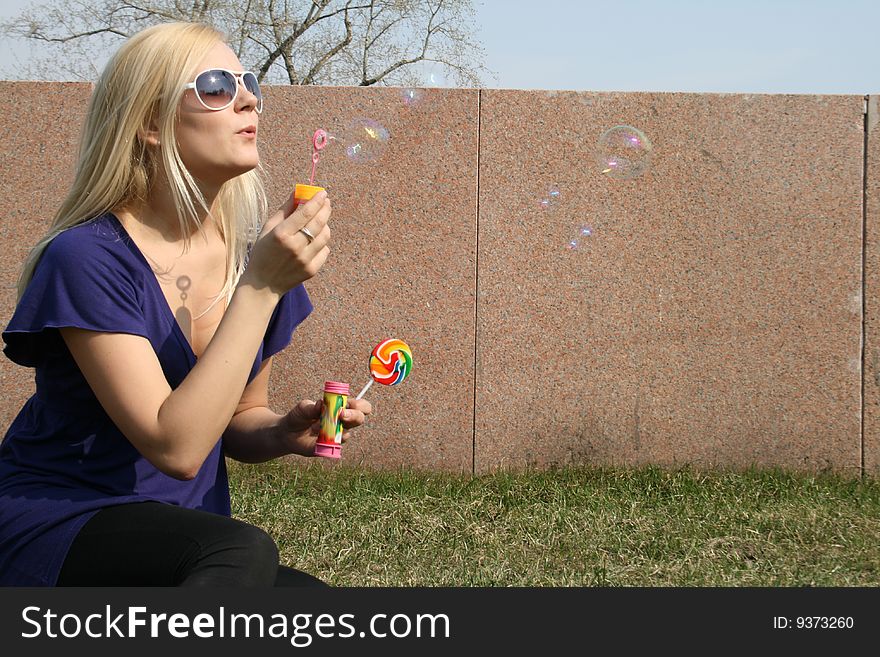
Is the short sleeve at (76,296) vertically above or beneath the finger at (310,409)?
above

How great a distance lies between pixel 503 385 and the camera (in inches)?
204

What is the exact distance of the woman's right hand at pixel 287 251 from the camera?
1.78 m

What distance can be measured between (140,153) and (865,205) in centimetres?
429

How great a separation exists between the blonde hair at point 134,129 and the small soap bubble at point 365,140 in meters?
3.19

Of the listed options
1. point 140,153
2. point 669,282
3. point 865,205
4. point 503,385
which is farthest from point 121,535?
point 865,205

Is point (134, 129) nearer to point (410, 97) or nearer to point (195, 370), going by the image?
point (195, 370)

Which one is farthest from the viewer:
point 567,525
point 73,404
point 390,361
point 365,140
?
point 365,140

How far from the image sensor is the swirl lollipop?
2492 millimetres

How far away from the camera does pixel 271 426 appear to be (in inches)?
85.7

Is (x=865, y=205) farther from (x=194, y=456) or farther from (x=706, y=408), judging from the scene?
(x=194, y=456)

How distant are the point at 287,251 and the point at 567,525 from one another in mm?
2769

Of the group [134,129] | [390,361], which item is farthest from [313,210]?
[390,361]

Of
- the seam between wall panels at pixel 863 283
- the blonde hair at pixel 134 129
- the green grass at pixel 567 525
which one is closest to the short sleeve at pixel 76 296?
the blonde hair at pixel 134 129

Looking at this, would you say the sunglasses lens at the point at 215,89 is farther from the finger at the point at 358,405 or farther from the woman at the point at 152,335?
the finger at the point at 358,405
